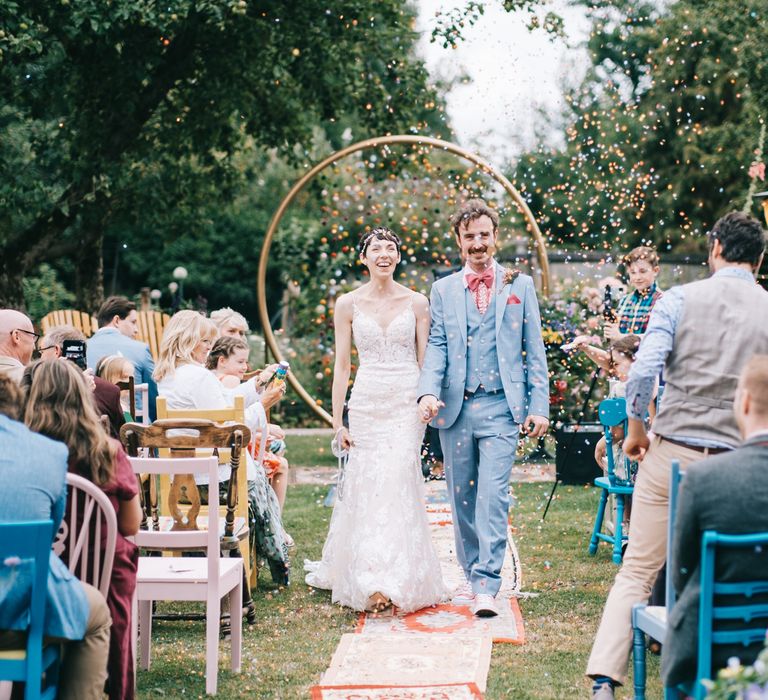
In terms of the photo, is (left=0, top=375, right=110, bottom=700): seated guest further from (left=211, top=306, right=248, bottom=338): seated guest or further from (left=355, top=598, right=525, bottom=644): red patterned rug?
(left=211, top=306, right=248, bottom=338): seated guest

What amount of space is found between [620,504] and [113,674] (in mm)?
3705

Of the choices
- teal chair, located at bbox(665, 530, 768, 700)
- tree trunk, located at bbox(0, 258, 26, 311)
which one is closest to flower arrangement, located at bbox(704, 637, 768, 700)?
teal chair, located at bbox(665, 530, 768, 700)

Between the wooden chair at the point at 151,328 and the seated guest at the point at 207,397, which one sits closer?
the seated guest at the point at 207,397

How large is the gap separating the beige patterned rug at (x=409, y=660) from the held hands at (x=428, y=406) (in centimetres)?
109

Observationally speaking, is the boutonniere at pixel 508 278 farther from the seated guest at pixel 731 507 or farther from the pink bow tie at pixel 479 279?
the seated guest at pixel 731 507

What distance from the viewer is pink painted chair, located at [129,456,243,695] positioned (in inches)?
170

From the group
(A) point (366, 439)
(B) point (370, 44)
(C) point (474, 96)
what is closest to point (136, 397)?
(A) point (366, 439)

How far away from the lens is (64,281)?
24578 mm

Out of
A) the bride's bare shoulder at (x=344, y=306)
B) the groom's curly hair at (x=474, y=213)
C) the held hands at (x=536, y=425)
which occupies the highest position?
the groom's curly hair at (x=474, y=213)

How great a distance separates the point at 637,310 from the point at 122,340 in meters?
3.64

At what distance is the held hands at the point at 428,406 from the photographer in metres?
5.44

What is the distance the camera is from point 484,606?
211 inches

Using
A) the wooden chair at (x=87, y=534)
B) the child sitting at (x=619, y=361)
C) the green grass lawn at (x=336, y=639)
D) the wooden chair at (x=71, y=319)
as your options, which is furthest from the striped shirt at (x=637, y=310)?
the wooden chair at (x=71, y=319)

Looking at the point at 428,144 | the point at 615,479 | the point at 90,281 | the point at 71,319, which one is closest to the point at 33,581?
the point at 615,479
